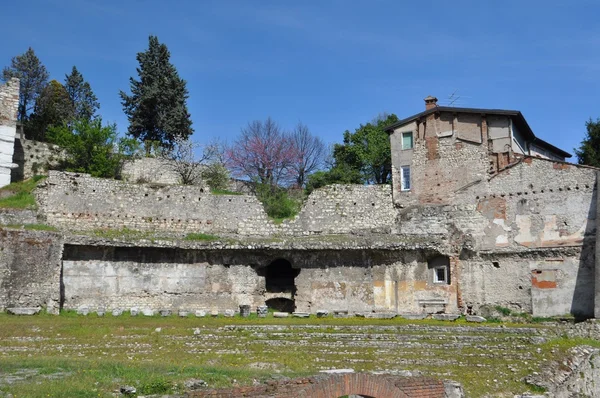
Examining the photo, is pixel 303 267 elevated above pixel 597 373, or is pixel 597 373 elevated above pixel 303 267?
pixel 303 267

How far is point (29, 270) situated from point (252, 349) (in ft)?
34.6

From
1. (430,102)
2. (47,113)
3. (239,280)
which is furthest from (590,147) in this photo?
(47,113)

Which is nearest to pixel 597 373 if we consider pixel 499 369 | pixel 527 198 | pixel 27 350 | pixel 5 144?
pixel 499 369

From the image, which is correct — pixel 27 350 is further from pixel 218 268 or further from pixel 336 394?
pixel 218 268

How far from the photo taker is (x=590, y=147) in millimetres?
40688

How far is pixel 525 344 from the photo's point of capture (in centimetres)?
2214

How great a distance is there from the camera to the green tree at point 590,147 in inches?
1581

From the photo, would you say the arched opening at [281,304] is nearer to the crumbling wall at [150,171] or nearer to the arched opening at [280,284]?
the arched opening at [280,284]

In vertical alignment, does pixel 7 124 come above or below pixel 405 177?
above

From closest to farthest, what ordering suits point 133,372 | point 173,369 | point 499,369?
point 133,372 → point 173,369 → point 499,369

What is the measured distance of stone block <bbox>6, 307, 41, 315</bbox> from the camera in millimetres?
23156

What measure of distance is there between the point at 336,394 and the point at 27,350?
32.5 ft

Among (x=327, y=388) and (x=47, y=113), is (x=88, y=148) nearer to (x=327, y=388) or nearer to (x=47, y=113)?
(x=47, y=113)

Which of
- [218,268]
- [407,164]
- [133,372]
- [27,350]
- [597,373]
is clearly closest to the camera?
[133,372]
